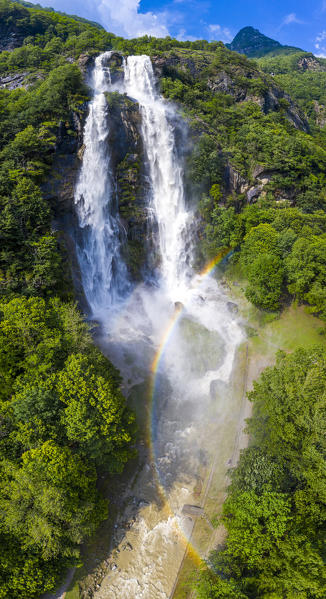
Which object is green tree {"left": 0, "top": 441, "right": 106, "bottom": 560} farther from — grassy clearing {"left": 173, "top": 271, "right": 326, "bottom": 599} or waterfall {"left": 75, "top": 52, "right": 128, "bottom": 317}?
waterfall {"left": 75, "top": 52, "right": 128, "bottom": 317}

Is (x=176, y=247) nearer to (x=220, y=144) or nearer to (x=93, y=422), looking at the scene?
(x=220, y=144)

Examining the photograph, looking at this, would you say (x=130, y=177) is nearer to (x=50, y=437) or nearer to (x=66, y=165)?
(x=66, y=165)

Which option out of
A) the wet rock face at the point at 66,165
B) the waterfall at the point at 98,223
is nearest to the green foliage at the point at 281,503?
the waterfall at the point at 98,223

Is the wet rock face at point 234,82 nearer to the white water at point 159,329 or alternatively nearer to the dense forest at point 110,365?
the dense forest at point 110,365

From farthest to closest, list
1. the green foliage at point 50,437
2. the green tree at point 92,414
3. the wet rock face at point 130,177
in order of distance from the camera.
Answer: the wet rock face at point 130,177 → the green tree at point 92,414 → the green foliage at point 50,437

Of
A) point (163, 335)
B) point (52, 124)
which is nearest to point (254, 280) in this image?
point (163, 335)
